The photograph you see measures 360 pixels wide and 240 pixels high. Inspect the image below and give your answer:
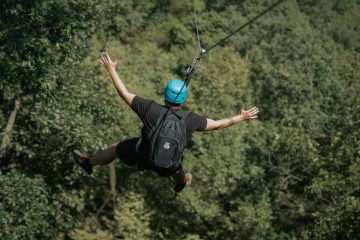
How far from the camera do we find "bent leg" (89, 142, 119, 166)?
775 centimetres

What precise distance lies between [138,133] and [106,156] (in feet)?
60.9

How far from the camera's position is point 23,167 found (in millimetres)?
18531

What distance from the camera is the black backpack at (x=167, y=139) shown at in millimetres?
6609

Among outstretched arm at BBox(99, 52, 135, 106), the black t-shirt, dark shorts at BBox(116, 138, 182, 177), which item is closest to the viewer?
the black t-shirt

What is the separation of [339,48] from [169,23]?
67.8ft

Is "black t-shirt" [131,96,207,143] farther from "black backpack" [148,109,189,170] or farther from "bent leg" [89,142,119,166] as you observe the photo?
"bent leg" [89,142,119,166]

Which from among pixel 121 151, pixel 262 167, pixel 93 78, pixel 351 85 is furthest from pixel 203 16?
pixel 121 151

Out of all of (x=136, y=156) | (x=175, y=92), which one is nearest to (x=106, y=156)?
(x=136, y=156)

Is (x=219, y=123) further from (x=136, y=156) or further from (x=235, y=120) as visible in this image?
(x=136, y=156)

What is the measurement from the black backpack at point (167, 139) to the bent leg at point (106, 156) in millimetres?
1112

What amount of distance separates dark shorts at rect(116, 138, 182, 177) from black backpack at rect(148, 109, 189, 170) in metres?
0.25

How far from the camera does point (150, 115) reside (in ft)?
22.1

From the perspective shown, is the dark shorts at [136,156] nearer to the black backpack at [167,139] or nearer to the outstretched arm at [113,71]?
the black backpack at [167,139]

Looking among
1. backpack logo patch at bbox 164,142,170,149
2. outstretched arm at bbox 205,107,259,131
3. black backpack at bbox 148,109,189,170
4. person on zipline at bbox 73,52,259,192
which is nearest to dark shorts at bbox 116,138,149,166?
person on zipline at bbox 73,52,259,192
